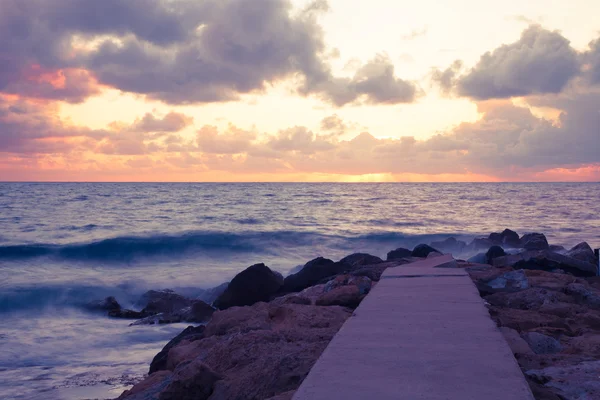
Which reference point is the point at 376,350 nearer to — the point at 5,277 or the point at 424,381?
the point at 424,381

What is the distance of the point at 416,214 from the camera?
4191 cm

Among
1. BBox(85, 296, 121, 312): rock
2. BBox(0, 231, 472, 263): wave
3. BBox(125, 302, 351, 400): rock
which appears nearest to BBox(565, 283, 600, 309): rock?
BBox(125, 302, 351, 400): rock

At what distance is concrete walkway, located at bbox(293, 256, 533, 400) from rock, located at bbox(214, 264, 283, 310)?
263 inches

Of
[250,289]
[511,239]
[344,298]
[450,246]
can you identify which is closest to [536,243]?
[511,239]

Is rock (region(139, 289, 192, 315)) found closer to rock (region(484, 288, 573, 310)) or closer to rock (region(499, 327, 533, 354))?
rock (region(484, 288, 573, 310))

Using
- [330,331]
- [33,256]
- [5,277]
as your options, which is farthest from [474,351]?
[33,256]

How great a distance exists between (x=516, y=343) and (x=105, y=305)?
37.2 ft

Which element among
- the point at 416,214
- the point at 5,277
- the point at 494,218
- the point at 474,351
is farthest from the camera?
the point at 416,214

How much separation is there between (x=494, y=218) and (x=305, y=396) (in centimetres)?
3779

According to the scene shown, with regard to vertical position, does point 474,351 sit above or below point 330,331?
above

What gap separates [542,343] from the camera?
498cm

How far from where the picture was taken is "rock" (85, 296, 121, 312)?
13730mm

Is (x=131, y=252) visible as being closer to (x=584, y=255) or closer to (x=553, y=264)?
(x=584, y=255)

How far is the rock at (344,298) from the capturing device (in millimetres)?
6832
